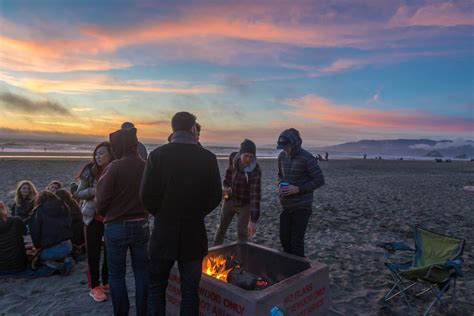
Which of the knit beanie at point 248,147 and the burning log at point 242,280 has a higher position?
the knit beanie at point 248,147

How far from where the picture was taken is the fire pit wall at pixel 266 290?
129 inches

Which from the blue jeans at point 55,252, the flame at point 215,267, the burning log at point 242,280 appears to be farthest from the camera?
the blue jeans at point 55,252

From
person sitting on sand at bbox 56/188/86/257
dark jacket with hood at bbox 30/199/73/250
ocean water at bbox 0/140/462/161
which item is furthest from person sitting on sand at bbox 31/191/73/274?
ocean water at bbox 0/140/462/161

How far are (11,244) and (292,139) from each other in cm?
452

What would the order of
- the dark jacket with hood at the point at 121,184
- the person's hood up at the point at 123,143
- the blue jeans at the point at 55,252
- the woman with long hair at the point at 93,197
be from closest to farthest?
the dark jacket with hood at the point at 121,184 → the person's hood up at the point at 123,143 → the woman with long hair at the point at 93,197 → the blue jeans at the point at 55,252

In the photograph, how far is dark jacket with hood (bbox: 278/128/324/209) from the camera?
4391 mm

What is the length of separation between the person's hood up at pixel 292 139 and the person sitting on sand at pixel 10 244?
4200 mm

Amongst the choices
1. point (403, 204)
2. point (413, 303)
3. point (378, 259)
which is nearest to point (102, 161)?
point (413, 303)

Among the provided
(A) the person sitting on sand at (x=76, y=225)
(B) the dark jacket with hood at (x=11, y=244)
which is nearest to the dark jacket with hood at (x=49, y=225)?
(B) the dark jacket with hood at (x=11, y=244)

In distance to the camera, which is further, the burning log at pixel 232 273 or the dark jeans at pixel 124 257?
the burning log at pixel 232 273

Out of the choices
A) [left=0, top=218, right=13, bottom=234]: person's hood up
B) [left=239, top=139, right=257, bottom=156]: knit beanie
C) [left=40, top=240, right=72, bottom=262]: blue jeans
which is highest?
[left=239, top=139, right=257, bottom=156]: knit beanie

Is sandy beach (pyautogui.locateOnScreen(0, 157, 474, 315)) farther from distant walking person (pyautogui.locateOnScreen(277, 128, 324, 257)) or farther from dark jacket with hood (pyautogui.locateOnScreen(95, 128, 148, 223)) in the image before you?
dark jacket with hood (pyautogui.locateOnScreen(95, 128, 148, 223))

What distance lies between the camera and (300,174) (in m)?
4.48

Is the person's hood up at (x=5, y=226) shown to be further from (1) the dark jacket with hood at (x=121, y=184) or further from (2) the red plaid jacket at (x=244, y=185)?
(2) the red plaid jacket at (x=244, y=185)
